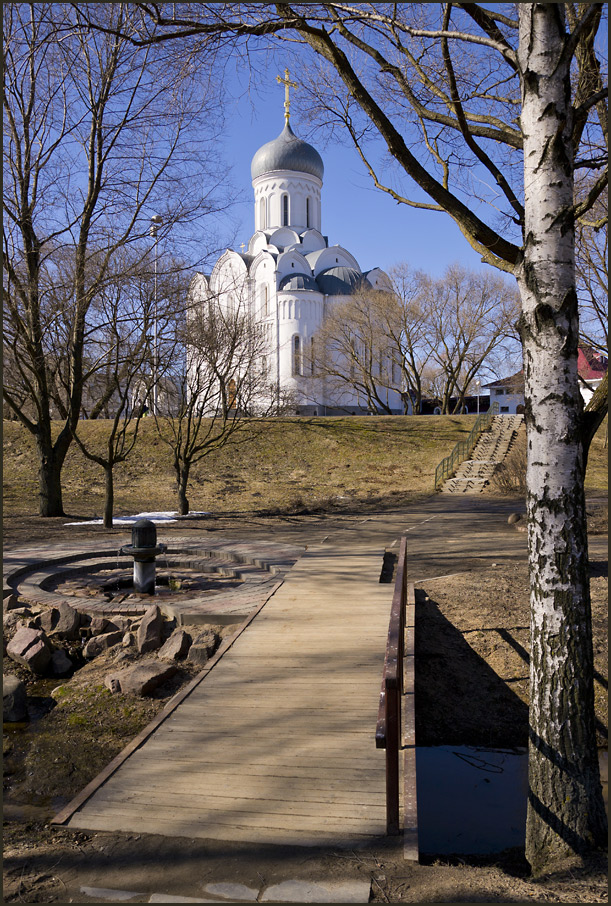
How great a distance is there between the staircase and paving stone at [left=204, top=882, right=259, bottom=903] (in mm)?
22304

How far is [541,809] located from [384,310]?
3762cm

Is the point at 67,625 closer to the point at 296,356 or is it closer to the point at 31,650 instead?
the point at 31,650

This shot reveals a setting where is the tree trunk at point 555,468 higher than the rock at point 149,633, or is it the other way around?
the tree trunk at point 555,468

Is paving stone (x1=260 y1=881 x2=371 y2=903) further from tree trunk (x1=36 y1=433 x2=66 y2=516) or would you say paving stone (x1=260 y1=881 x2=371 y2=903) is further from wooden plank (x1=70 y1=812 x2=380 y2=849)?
tree trunk (x1=36 y1=433 x2=66 y2=516)

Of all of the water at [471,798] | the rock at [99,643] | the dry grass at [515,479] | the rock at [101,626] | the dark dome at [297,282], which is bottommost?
the water at [471,798]

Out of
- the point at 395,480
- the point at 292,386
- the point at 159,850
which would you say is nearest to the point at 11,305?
the point at 159,850

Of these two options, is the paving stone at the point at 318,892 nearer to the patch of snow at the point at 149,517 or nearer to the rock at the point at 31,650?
the rock at the point at 31,650

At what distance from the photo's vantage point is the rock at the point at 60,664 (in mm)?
7363

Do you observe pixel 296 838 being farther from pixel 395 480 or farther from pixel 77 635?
pixel 395 480

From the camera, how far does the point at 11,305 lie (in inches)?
557

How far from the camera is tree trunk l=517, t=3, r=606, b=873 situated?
423 cm

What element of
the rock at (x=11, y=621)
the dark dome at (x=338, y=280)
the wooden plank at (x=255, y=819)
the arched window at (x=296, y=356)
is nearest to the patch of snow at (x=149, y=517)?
the rock at (x=11, y=621)

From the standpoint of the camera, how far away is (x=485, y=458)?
96.1 feet

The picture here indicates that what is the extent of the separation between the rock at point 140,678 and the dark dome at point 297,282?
44377 millimetres
